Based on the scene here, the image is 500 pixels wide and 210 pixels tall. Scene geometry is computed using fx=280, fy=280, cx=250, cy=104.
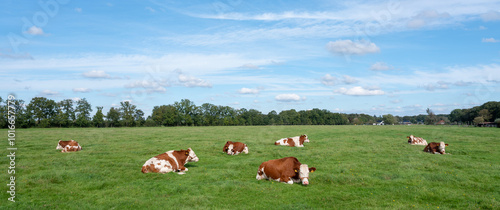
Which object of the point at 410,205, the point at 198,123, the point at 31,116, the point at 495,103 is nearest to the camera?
the point at 410,205

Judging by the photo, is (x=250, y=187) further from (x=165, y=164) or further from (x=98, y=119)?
(x=98, y=119)

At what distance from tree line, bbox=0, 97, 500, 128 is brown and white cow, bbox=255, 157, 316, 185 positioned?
76164 millimetres

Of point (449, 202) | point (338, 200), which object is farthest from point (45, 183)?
point (449, 202)

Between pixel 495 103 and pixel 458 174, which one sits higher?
pixel 495 103

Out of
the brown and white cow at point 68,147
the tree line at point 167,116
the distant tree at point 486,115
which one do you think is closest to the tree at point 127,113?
the tree line at point 167,116

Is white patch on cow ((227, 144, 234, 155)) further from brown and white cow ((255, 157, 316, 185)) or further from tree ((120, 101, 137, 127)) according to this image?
tree ((120, 101, 137, 127))

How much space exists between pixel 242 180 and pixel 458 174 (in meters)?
8.50

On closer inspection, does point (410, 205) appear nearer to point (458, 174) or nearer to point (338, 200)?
point (338, 200)

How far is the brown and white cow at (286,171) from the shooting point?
397 inches

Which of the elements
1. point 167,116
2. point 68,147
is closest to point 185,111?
point 167,116

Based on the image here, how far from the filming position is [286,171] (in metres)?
10.4

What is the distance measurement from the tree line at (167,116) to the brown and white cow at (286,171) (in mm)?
76164

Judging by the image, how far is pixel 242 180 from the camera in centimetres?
1033

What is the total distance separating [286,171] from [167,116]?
10000cm
